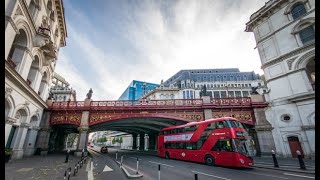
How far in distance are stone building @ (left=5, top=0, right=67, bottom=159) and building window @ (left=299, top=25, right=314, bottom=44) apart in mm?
29418

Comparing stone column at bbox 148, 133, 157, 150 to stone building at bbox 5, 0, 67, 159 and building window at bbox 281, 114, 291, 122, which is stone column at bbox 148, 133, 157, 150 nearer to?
stone building at bbox 5, 0, 67, 159

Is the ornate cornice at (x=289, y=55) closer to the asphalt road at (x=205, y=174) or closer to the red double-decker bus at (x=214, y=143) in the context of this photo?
the red double-decker bus at (x=214, y=143)

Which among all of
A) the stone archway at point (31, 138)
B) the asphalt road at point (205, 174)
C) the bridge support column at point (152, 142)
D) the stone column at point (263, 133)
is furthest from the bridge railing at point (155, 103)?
the bridge support column at point (152, 142)

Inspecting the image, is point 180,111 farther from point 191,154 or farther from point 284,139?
point 284,139

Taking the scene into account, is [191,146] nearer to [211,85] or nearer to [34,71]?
[34,71]

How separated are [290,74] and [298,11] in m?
8.61

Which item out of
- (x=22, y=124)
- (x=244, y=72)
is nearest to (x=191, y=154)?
(x=22, y=124)

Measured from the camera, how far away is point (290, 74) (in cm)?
2014

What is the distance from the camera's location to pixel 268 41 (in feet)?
77.2

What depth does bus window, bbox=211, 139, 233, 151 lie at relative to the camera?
44.6ft

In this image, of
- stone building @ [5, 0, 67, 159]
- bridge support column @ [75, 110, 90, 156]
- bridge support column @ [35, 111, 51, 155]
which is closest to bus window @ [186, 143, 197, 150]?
bridge support column @ [75, 110, 90, 156]

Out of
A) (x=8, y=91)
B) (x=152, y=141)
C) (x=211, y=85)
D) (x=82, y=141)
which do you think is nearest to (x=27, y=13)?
(x=8, y=91)

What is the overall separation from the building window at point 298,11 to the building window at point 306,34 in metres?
2.34

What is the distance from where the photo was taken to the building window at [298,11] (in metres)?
20.8
